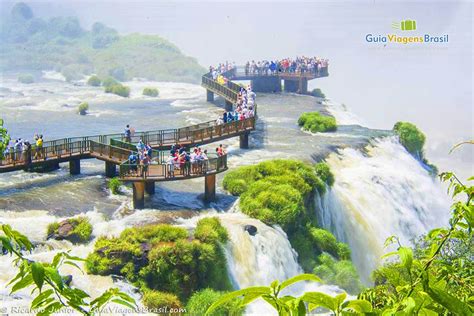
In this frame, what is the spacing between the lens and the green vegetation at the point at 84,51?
87.9 m

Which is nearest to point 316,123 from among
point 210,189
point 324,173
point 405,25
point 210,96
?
point 324,173

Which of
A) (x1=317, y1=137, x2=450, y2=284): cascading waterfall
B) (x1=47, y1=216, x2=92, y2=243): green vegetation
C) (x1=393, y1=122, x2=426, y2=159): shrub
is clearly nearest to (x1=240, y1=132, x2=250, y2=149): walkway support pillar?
(x1=317, y1=137, x2=450, y2=284): cascading waterfall

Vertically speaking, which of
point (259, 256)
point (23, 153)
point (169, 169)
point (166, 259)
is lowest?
point (259, 256)

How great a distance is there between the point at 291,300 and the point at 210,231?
15.3 meters

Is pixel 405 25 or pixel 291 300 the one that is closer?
pixel 291 300

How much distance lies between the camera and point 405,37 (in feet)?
287

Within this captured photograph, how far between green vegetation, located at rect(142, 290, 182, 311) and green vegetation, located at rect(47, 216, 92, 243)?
292cm

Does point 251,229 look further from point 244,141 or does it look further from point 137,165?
point 244,141

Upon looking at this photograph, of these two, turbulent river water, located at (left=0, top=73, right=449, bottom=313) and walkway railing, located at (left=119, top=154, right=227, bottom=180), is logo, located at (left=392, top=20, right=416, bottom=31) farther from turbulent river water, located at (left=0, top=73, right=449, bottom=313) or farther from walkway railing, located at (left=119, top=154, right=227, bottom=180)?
walkway railing, located at (left=119, top=154, right=227, bottom=180)

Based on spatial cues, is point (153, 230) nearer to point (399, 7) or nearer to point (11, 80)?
point (11, 80)

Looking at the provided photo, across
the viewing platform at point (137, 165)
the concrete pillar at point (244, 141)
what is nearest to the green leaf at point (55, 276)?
the viewing platform at point (137, 165)

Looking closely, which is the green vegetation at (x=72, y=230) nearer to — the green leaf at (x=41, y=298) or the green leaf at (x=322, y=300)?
the green leaf at (x=41, y=298)

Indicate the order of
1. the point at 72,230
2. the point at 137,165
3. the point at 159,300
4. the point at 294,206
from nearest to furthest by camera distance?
the point at 159,300
the point at 72,230
the point at 137,165
the point at 294,206

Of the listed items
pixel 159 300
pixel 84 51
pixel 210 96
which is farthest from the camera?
pixel 84 51
